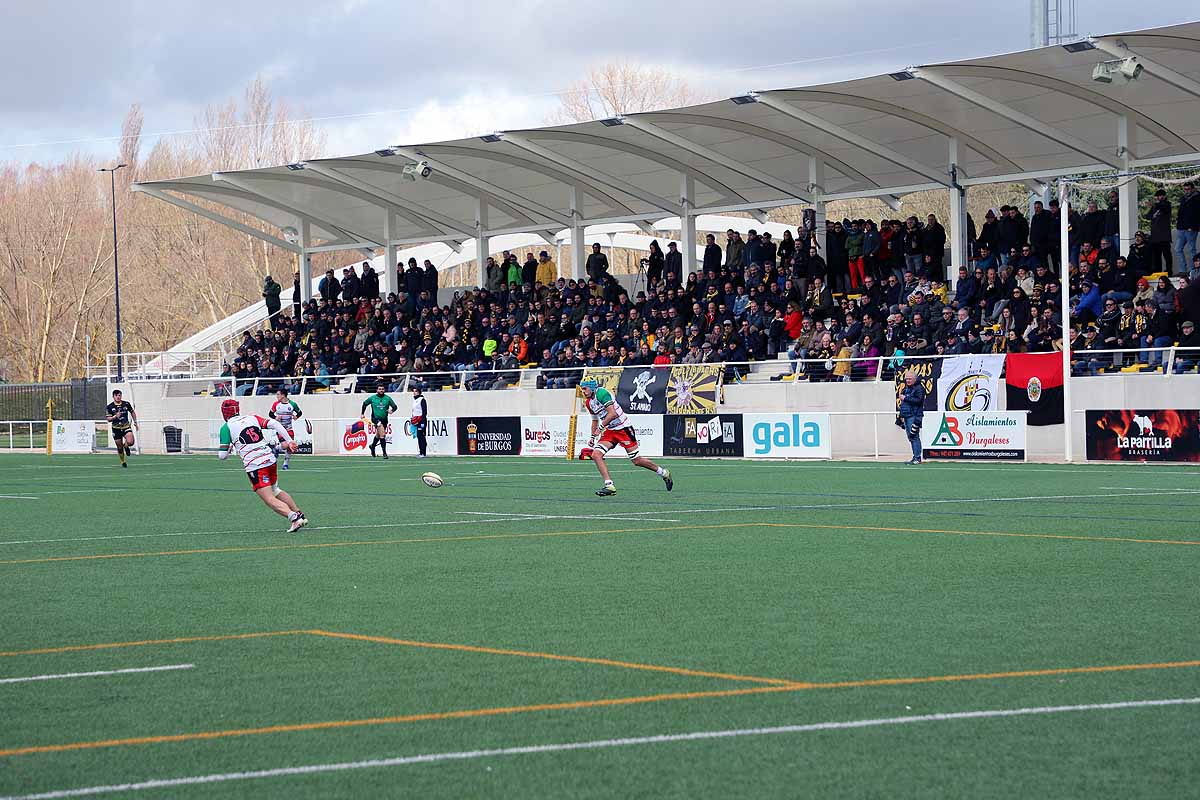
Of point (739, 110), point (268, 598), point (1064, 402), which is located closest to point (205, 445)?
point (739, 110)

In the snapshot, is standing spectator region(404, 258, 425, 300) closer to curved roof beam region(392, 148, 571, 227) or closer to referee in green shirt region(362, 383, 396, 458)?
curved roof beam region(392, 148, 571, 227)

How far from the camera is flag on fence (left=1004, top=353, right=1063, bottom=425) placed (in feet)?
102

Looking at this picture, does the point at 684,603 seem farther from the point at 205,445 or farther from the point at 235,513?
the point at 205,445

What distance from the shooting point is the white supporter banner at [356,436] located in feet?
142

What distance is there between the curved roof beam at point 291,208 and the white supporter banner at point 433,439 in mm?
11402

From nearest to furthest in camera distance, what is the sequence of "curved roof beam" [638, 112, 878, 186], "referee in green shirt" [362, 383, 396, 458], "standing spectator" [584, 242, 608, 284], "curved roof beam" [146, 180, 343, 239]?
1. "curved roof beam" [638, 112, 878, 186]
2. "referee in green shirt" [362, 383, 396, 458]
3. "standing spectator" [584, 242, 608, 284]
4. "curved roof beam" [146, 180, 343, 239]

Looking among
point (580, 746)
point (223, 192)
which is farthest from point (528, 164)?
point (580, 746)

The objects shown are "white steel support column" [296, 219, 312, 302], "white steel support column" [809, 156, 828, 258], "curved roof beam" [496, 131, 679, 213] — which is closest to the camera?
"curved roof beam" [496, 131, 679, 213]

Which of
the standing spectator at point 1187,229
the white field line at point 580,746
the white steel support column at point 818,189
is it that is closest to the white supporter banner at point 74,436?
the white steel support column at point 818,189

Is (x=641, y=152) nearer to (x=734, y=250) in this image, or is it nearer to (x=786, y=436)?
(x=734, y=250)

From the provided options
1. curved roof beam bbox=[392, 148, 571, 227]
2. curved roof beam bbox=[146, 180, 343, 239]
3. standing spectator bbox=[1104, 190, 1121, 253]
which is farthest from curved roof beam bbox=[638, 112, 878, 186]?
curved roof beam bbox=[146, 180, 343, 239]

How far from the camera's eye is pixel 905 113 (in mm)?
37625

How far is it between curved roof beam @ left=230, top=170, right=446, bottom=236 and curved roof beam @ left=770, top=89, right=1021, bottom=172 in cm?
1775

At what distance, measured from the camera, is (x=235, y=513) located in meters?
21.0
